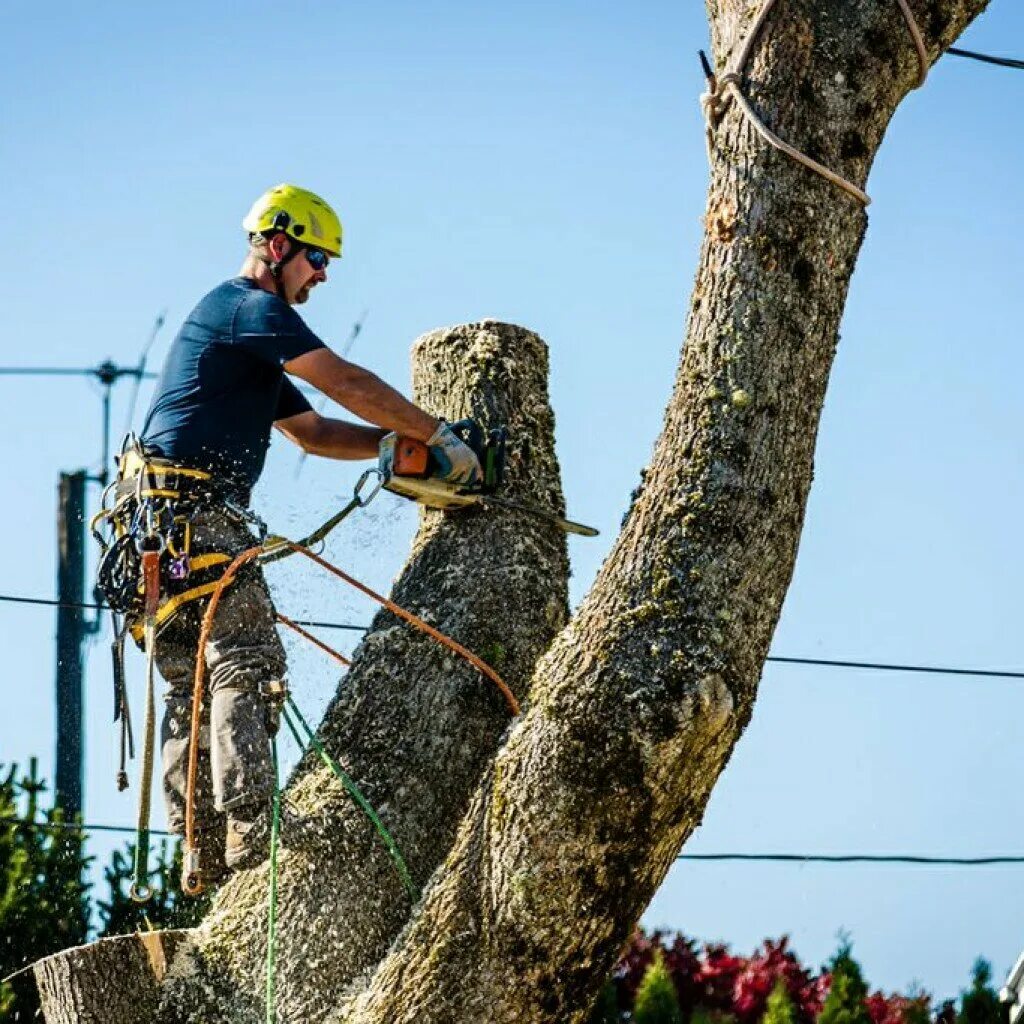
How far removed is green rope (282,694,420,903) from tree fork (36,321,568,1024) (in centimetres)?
3

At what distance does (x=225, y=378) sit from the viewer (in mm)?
6043

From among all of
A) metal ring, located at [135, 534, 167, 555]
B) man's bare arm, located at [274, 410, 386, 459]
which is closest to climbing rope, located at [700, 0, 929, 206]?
man's bare arm, located at [274, 410, 386, 459]

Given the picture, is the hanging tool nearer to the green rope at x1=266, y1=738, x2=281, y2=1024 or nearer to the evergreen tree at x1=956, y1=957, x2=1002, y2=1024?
the green rope at x1=266, y1=738, x2=281, y2=1024

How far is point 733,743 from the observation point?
5215 mm

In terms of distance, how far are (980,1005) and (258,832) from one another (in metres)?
3.16

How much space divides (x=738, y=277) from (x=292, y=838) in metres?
1.94

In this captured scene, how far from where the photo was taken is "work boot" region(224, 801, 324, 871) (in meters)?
5.70

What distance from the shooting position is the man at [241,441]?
5.75m

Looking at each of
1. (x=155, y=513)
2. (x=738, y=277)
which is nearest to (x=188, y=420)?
(x=155, y=513)

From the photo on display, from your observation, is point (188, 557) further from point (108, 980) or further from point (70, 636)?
point (70, 636)

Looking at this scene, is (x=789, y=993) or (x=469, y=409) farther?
(x=789, y=993)

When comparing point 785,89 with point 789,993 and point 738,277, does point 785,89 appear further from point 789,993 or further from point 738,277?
point 789,993

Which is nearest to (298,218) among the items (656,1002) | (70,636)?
(656,1002)

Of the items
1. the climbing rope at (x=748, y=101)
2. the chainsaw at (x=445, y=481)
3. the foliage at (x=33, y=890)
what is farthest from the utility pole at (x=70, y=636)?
the climbing rope at (x=748, y=101)
